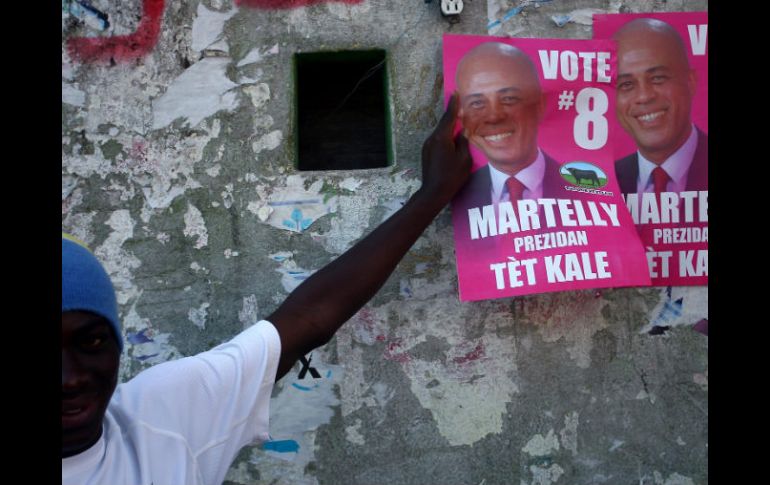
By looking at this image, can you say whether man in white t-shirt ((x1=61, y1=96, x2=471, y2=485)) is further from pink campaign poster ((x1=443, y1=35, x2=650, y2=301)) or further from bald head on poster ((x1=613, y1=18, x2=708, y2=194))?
bald head on poster ((x1=613, y1=18, x2=708, y2=194))

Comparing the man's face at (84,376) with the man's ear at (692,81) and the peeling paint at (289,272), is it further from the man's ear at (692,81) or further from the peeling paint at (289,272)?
the man's ear at (692,81)

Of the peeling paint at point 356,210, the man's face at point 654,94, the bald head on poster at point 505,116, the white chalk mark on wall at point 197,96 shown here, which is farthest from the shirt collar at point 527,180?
the white chalk mark on wall at point 197,96

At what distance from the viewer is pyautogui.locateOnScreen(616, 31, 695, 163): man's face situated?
7.32 ft

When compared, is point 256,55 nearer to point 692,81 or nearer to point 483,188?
point 483,188

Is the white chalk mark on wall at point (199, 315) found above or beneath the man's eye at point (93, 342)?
beneath

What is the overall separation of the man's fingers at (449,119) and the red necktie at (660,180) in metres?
0.74

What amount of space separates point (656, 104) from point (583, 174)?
1.27ft

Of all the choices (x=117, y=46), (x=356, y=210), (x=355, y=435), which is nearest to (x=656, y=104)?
(x=356, y=210)

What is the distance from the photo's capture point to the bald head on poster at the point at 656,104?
223cm

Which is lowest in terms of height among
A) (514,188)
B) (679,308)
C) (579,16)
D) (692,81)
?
(679,308)

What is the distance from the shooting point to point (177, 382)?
4.26 ft

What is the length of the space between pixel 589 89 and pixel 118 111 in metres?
1.64

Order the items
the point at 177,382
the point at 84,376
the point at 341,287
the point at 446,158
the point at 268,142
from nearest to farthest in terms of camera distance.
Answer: the point at 84,376 → the point at 177,382 → the point at 341,287 → the point at 446,158 → the point at 268,142

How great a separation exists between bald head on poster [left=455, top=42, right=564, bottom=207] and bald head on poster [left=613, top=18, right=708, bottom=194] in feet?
1.02
